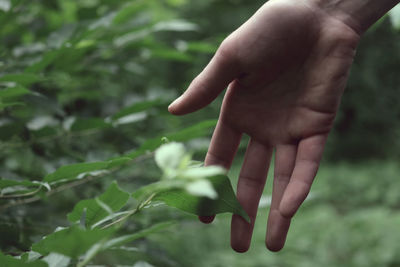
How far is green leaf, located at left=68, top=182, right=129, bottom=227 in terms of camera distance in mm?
560

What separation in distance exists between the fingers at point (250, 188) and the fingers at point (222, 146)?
0.05 meters

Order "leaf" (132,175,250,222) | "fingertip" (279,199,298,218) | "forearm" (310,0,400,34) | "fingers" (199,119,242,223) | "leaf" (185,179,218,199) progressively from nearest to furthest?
"leaf" (185,179,218,199), "leaf" (132,175,250,222), "fingertip" (279,199,298,218), "fingers" (199,119,242,223), "forearm" (310,0,400,34)

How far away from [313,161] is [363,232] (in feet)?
13.0

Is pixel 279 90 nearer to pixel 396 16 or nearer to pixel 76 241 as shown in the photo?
pixel 396 16

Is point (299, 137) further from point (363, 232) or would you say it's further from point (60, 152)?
point (363, 232)

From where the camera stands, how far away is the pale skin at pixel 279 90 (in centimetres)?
92

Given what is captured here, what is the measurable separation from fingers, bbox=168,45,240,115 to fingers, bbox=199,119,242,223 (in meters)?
0.11

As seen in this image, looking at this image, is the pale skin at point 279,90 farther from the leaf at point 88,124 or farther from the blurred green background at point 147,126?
the leaf at point 88,124

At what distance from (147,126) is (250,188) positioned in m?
0.98

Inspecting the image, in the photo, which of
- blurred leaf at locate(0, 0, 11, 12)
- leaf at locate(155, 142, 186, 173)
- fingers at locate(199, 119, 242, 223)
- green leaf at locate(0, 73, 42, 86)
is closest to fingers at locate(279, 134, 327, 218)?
fingers at locate(199, 119, 242, 223)

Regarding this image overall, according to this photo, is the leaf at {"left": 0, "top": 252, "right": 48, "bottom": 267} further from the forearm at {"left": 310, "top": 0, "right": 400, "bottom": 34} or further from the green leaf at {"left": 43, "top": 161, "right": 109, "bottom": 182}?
the forearm at {"left": 310, "top": 0, "right": 400, "bottom": 34}

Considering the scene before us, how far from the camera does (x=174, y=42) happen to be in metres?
1.80

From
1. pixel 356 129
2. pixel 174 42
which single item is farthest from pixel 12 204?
pixel 356 129

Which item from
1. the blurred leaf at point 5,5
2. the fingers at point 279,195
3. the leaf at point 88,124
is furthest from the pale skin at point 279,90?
the blurred leaf at point 5,5
